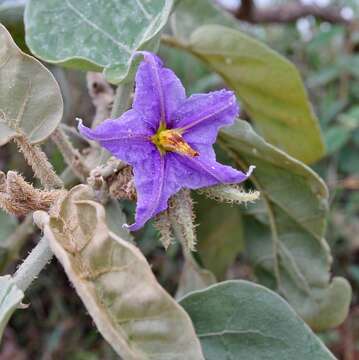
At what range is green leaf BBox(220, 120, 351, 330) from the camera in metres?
0.96

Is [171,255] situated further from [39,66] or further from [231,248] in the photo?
[39,66]

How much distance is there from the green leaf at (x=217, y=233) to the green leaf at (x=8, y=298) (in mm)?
557

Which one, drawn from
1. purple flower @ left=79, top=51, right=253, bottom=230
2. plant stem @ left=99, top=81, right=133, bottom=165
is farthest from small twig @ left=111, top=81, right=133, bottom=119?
purple flower @ left=79, top=51, right=253, bottom=230

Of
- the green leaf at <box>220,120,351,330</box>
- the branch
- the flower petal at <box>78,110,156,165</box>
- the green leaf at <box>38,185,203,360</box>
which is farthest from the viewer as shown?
the branch

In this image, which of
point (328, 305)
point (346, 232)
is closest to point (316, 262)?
point (328, 305)

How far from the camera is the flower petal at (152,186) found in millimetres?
664

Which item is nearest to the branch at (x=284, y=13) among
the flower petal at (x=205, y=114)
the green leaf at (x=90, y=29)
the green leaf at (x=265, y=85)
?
the green leaf at (x=265, y=85)

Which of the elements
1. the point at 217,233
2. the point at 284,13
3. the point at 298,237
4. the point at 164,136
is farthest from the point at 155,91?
the point at 284,13

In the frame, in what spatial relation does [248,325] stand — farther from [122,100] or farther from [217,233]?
[217,233]

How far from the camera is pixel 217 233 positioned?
120 cm

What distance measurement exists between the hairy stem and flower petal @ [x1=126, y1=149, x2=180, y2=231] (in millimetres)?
115

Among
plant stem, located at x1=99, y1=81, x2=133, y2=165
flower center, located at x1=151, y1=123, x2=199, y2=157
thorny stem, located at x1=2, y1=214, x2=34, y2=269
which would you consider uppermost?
flower center, located at x1=151, y1=123, x2=199, y2=157

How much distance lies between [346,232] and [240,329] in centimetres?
117

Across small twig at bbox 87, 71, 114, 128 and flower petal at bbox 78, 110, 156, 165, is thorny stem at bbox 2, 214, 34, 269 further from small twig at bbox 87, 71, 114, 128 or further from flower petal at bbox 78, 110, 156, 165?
flower petal at bbox 78, 110, 156, 165
